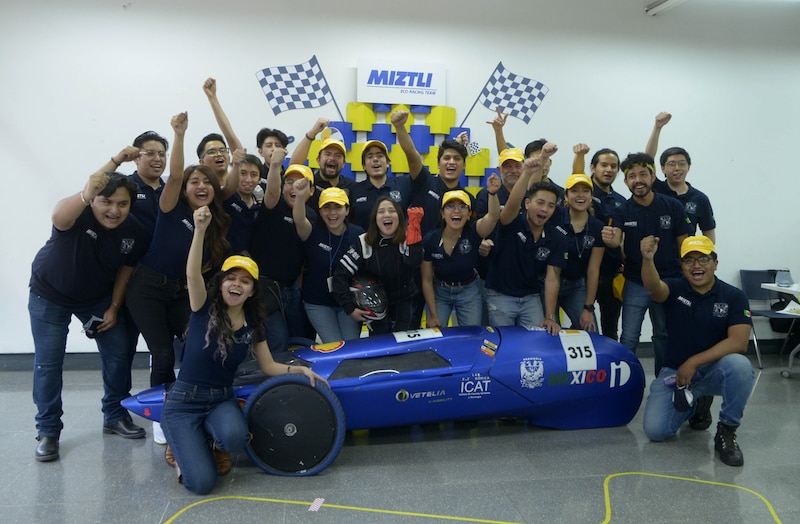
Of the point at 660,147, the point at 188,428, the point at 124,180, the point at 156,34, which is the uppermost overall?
the point at 156,34

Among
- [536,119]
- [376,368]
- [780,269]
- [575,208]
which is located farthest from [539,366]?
[780,269]

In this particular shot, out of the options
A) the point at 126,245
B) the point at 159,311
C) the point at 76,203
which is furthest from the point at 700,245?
the point at 76,203

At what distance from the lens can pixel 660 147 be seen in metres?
5.63

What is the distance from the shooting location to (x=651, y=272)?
3.34 meters

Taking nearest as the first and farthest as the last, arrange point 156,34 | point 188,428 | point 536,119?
point 188,428
point 156,34
point 536,119

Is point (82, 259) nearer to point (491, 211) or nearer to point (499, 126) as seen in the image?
point (491, 211)

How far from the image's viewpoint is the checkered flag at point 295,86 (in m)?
5.04

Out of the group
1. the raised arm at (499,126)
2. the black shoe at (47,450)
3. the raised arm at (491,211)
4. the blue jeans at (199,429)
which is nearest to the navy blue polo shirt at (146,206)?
the blue jeans at (199,429)

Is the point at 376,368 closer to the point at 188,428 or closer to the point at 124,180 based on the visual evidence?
the point at 188,428

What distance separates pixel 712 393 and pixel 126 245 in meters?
3.39

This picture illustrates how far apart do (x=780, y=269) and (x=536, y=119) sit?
9.44 ft

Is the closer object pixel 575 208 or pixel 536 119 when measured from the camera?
pixel 575 208

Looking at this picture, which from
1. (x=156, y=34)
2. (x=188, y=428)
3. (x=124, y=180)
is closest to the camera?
(x=188, y=428)

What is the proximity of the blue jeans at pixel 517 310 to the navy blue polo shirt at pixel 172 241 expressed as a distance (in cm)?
196
